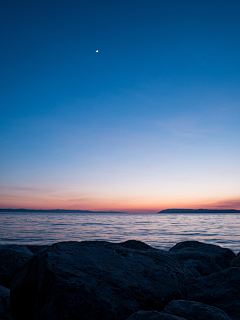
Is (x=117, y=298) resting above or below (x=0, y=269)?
above

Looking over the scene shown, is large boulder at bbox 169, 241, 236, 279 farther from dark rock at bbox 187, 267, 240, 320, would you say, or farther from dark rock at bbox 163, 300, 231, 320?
dark rock at bbox 163, 300, 231, 320

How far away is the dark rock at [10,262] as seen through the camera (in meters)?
5.76

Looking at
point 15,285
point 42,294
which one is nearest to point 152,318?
point 42,294

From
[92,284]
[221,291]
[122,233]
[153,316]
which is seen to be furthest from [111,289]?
[122,233]

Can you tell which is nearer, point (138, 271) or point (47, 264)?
point (47, 264)

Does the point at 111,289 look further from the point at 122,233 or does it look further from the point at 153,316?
the point at 122,233

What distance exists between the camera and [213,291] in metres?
3.80

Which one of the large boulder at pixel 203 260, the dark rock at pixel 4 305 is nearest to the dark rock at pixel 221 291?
the large boulder at pixel 203 260

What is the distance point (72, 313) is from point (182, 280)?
204 cm

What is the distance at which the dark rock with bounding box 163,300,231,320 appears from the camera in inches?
107

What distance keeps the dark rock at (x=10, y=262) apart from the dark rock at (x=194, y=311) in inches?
176

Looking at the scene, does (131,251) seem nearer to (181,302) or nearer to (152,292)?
(152,292)

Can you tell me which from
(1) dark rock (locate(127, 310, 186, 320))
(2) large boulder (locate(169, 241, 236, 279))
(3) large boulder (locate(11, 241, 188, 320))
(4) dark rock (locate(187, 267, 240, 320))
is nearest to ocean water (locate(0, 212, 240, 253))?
(2) large boulder (locate(169, 241, 236, 279))

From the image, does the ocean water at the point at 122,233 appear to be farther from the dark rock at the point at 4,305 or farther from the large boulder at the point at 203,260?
the dark rock at the point at 4,305
